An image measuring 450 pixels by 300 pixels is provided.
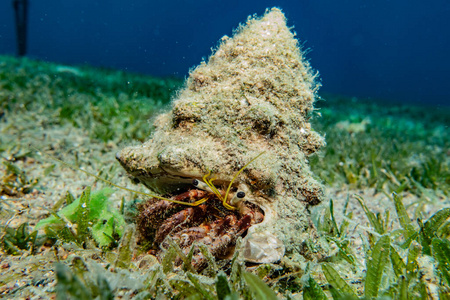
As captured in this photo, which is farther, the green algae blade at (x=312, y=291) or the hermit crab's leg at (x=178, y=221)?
the hermit crab's leg at (x=178, y=221)

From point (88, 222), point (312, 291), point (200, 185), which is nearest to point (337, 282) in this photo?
point (312, 291)

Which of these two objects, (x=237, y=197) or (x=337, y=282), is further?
(x=237, y=197)

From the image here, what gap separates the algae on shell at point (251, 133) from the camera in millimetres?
1820

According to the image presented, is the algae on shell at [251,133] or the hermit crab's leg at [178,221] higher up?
the algae on shell at [251,133]

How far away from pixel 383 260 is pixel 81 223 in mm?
2080

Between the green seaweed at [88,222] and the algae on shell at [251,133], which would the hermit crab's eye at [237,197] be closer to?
the algae on shell at [251,133]

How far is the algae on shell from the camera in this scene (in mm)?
1820

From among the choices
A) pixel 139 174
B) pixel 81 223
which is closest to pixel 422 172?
pixel 139 174

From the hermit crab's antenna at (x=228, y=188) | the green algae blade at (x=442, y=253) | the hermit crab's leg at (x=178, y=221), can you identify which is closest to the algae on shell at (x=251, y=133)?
the hermit crab's antenna at (x=228, y=188)

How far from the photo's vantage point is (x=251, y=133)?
196cm

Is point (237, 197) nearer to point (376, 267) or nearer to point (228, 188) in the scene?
point (228, 188)

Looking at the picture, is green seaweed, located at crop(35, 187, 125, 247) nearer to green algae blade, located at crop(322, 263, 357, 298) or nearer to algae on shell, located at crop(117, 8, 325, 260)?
algae on shell, located at crop(117, 8, 325, 260)

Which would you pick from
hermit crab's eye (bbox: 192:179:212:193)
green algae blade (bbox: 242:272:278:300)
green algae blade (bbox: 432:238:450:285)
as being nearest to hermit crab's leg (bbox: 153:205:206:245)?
hermit crab's eye (bbox: 192:179:212:193)

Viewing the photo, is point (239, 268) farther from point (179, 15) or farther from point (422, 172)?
point (179, 15)
